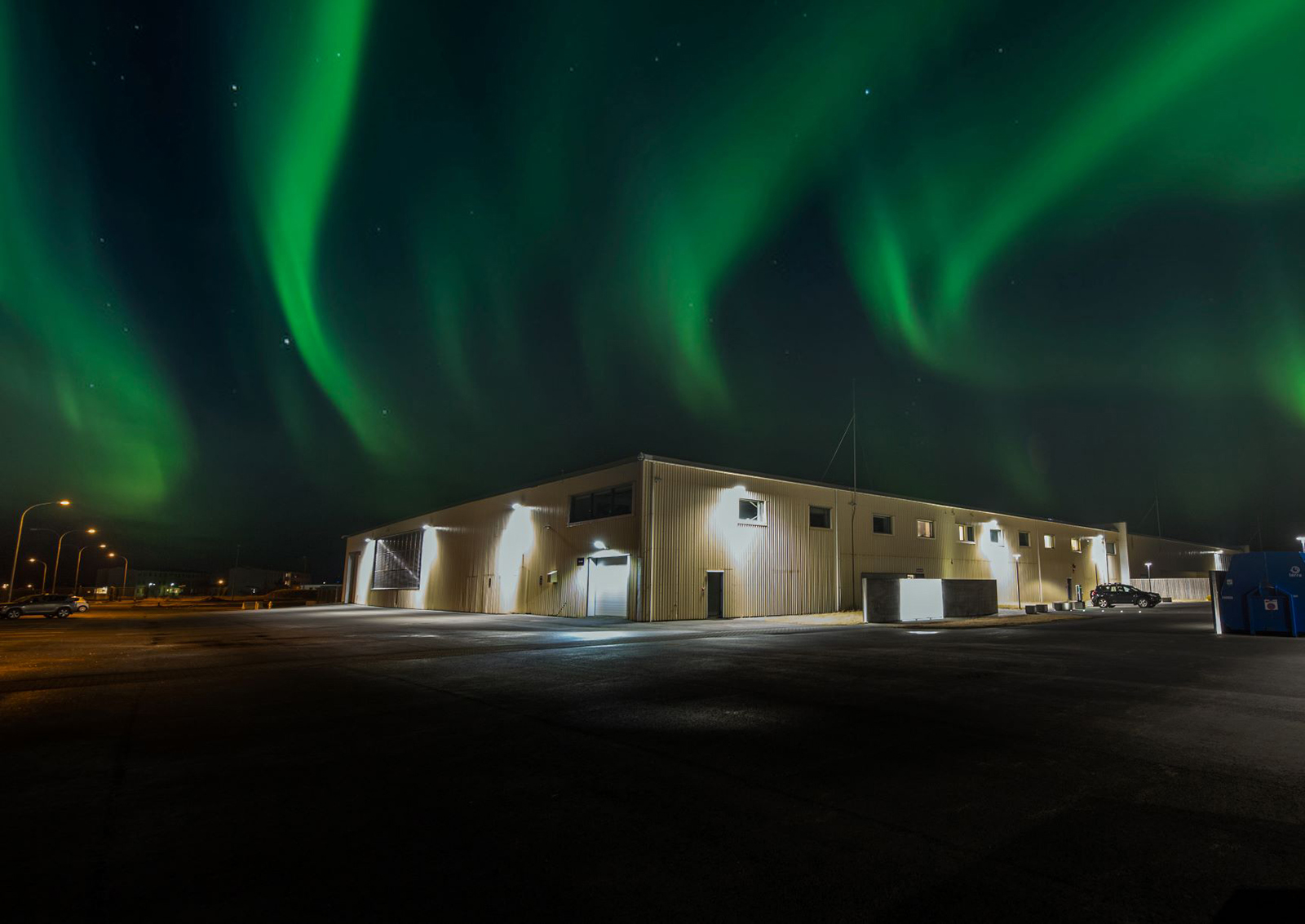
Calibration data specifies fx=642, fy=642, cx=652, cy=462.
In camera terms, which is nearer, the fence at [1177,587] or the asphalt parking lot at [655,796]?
the asphalt parking lot at [655,796]

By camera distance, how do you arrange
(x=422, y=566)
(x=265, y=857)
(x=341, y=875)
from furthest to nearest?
(x=422, y=566), (x=265, y=857), (x=341, y=875)

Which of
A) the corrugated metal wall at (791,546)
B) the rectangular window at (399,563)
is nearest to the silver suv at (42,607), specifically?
the rectangular window at (399,563)

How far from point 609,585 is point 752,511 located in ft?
26.2

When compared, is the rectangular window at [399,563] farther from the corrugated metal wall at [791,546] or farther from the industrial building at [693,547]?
the corrugated metal wall at [791,546]

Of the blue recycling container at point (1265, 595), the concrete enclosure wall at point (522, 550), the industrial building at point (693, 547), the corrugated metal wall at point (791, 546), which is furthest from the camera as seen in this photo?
the concrete enclosure wall at point (522, 550)

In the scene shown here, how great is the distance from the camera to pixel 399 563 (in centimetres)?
5284

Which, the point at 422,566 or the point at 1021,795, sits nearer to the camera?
the point at 1021,795

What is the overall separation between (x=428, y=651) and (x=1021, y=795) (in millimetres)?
13310

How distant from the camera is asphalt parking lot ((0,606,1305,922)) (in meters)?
3.28

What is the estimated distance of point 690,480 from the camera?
29.8 metres

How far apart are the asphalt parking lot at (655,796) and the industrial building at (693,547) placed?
18.1 meters

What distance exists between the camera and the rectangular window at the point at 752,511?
104 feet

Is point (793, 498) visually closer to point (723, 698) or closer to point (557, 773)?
point (723, 698)

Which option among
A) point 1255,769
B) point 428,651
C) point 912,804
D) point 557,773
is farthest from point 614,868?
point 428,651
